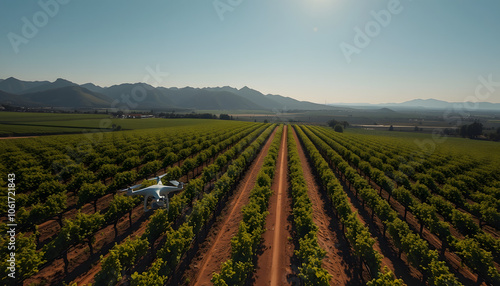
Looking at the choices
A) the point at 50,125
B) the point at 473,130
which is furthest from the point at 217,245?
the point at 473,130

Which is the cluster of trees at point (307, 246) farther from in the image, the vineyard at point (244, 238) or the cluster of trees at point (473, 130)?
the cluster of trees at point (473, 130)

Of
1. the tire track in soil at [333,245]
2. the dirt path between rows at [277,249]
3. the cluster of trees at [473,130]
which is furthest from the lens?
the cluster of trees at [473,130]

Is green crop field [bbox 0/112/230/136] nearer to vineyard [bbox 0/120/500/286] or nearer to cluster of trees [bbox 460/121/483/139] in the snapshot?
vineyard [bbox 0/120/500/286]

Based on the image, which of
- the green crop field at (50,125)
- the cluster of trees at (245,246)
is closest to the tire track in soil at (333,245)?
the cluster of trees at (245,246)

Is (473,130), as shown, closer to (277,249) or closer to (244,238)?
(277,249)

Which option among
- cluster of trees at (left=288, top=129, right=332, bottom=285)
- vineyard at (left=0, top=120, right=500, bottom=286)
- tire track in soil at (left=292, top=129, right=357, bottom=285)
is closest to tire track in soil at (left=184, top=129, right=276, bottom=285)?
vineyard at (left=0, top=120, right=500, bottom=286)

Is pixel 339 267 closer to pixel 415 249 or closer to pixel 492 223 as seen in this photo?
pixel 415 249
